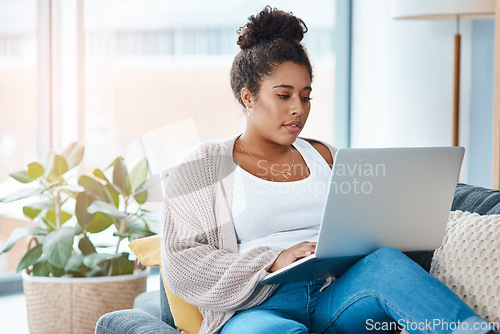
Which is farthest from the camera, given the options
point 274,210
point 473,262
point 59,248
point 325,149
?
point 59,248

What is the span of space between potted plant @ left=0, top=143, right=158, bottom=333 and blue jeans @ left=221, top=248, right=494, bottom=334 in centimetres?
→ 99

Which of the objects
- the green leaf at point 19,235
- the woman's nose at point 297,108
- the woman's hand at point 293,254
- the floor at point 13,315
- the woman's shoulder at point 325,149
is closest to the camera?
the woman's hand at point 293,254

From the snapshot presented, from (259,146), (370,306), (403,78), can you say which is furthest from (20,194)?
(403,78)

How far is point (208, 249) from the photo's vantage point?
1.58 meters

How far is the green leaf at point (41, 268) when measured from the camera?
2438 millimetres

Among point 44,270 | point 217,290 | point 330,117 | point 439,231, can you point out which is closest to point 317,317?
point 217,290

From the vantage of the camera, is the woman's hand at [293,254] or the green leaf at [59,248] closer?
the woman's hand at [293,254]

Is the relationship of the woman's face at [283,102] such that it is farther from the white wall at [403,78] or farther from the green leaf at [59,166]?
the white wall at [403,78]

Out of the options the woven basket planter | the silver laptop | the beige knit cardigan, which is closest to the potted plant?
the woven basket planter

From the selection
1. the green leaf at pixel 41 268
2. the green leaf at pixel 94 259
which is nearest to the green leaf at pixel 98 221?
the green leaf at pixel 94 259

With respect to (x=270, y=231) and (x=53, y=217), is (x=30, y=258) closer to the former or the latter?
(x=53, y=217)

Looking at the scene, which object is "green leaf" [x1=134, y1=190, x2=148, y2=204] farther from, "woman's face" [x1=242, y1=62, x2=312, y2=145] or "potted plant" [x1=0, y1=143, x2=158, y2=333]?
"woman's face" [x1=242, y1=62, x2=312, y2=145]

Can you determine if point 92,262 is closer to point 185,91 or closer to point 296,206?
point 296,206

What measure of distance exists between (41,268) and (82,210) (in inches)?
11.2
